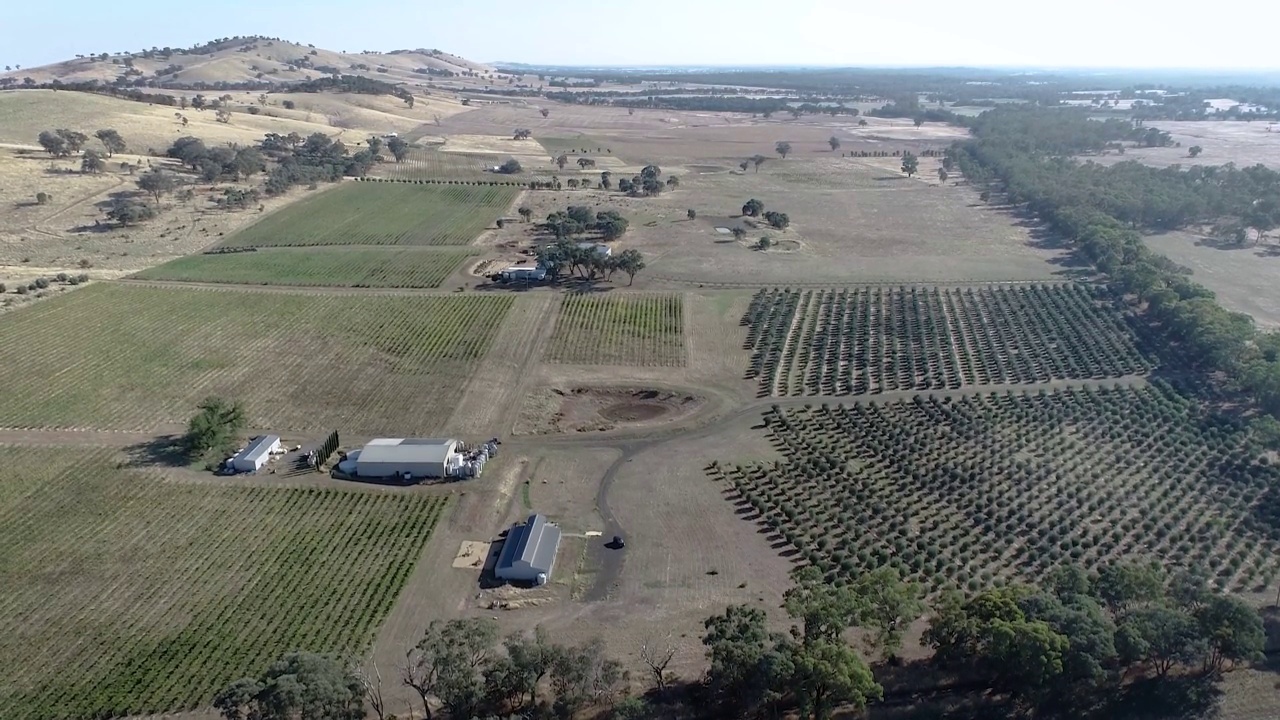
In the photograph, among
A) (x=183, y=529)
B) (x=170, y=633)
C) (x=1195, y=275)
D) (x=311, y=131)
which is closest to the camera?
(x=170, y=633)

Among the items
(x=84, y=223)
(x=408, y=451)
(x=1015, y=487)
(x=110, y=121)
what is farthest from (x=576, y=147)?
(x=1015, y=487)

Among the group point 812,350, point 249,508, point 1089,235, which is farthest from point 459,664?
point 1089,235

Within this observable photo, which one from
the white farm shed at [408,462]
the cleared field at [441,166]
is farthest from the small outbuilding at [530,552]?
the cleared field at [441,166]

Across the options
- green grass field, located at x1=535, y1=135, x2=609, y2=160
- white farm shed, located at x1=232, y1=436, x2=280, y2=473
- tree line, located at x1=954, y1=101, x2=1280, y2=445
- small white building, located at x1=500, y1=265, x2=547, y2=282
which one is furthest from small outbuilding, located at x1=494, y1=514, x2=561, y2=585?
green grass field, located at x1=535, y1=135, x2=609, y2=160

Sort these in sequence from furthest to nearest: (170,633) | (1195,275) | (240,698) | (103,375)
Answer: (1195,275) < (103,375) < (170,633) < (240,698)

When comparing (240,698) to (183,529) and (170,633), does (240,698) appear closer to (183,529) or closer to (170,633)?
(170,633)

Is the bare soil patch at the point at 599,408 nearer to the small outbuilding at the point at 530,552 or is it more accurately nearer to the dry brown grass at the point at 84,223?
the small outbuilding at the point at 530,552

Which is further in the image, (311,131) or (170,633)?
(311,131)
